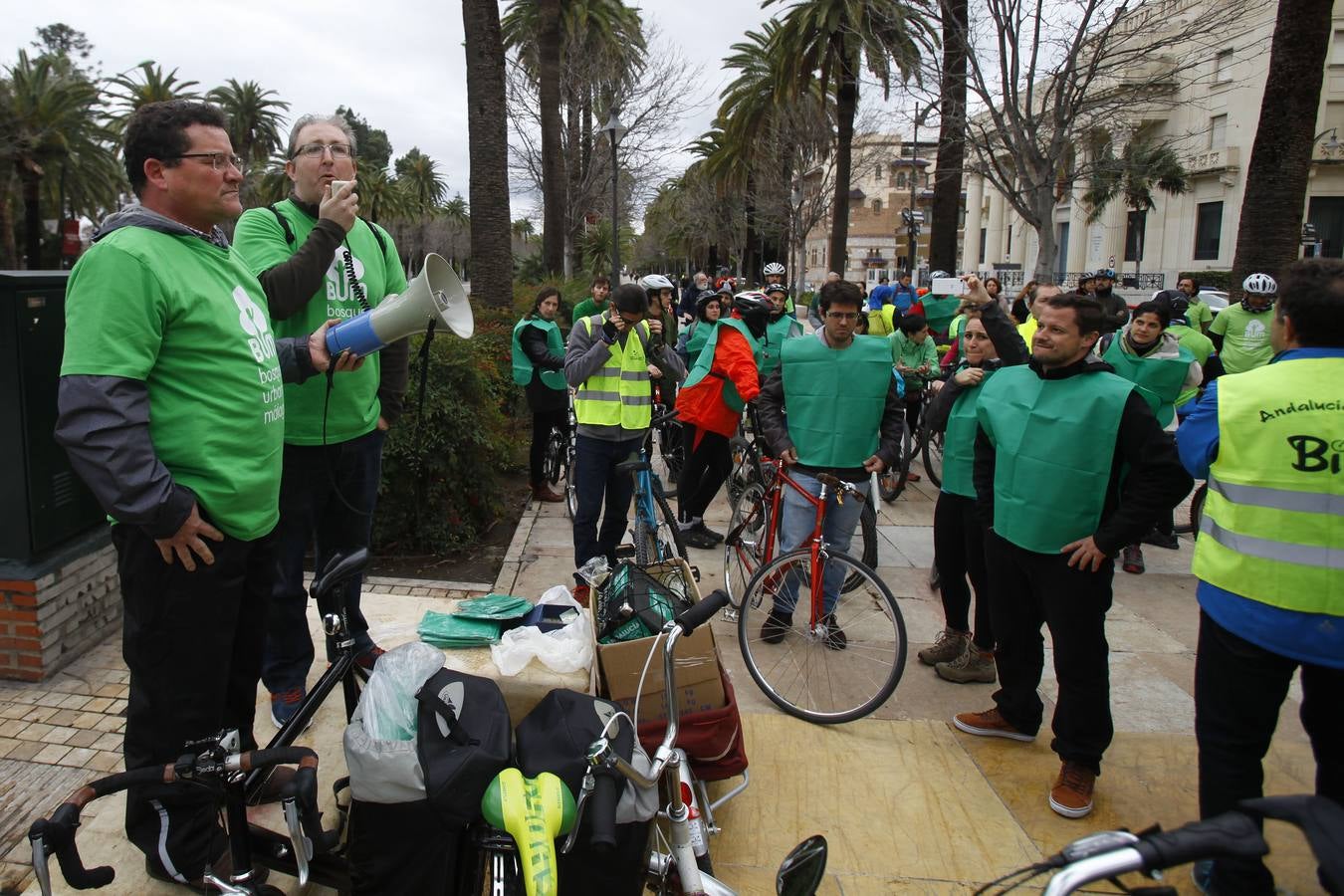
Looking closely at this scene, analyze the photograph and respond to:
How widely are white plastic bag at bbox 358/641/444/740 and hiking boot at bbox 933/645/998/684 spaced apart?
299cm

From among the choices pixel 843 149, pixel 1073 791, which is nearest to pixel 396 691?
Answer: pixel 1073 791

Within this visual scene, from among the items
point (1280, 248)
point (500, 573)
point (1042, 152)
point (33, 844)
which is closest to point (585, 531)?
point (500, 573)

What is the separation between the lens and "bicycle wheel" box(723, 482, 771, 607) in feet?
18.2

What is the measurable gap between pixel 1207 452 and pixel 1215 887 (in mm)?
1396

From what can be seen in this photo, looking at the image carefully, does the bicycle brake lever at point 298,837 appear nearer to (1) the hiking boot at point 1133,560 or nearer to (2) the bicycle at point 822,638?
(2) the bicycle at point 822,638

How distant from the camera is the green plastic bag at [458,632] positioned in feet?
10.7

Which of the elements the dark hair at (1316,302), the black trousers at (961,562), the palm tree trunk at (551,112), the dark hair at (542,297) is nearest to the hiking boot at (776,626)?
the black trousers at (961,562)

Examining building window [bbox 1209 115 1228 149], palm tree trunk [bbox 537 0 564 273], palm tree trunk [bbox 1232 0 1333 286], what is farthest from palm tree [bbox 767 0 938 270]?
building window [bbox 1209 115 1228 149]

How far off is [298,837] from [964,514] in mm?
3561

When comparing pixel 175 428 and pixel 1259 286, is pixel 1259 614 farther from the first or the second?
pixel 1259 286

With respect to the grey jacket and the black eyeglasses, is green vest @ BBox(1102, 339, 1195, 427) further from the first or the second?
the grey jacket

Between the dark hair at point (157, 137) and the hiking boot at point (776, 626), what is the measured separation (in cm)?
346

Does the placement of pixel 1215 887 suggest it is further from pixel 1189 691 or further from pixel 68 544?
pixel 68 544

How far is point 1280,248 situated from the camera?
957 cm
